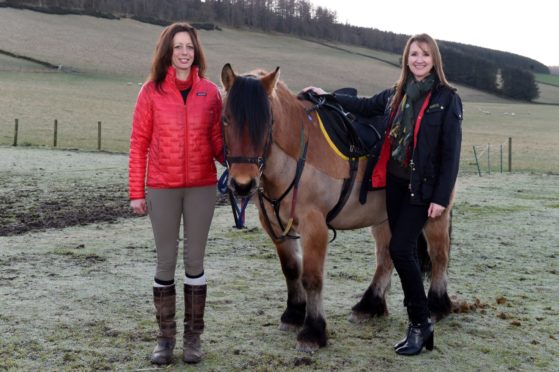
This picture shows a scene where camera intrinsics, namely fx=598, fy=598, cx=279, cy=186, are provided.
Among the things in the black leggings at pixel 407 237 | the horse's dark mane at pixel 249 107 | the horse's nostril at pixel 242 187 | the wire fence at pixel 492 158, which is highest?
the horse's dark mane at pixel 249 107

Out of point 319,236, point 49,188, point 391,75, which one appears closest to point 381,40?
point 391,75

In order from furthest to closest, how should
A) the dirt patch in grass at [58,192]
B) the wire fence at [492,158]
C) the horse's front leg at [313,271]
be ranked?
the wire fence at [492,158] < the dirt patch in grass at [58,192] < the horse's front leg at [313,271]

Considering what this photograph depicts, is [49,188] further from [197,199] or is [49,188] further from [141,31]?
[141,31]

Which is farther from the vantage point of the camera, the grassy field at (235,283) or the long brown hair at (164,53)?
the grassy field at (235,283)

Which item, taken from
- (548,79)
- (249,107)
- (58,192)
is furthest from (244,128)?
(548,79)

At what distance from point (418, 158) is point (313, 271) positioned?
1064 mm

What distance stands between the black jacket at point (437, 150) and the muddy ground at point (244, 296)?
115 centimetres

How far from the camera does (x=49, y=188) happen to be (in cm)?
1125

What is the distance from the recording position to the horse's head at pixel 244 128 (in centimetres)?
353

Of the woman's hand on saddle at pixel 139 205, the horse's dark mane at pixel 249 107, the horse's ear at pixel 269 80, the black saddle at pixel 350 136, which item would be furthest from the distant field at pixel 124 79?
the woman's hand on saddle at pixel 139 205

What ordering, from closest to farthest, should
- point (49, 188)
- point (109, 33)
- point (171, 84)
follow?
point (171, 84) < point (49, 188) < point (109, 33)

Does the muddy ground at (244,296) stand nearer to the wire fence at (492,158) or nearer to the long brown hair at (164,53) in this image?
the long brown hair at (164,53)

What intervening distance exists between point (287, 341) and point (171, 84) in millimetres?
2012

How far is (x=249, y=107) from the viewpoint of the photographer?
3.53 m
